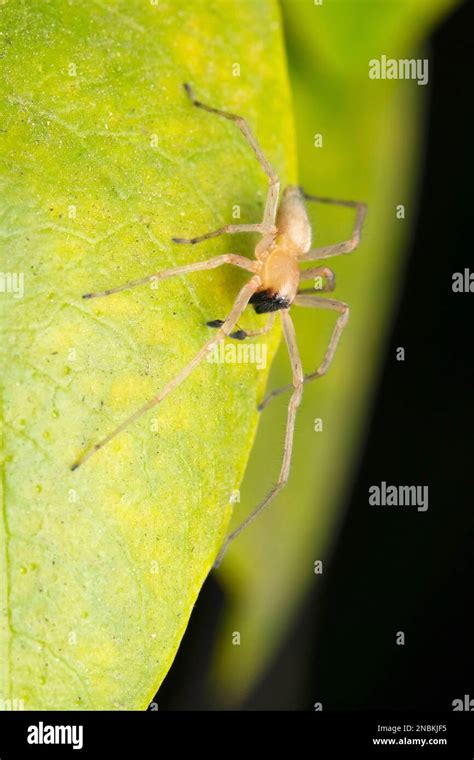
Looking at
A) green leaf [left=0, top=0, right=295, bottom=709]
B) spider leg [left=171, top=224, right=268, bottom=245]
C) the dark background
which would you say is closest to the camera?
green leaf [left=0, top=0, right=295, bottom=709]

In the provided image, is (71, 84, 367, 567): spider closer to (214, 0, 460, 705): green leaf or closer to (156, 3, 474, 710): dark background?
(214, 0, 460, 705): green leaf

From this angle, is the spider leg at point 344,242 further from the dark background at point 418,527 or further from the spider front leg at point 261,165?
the spider front leg at point 261,165

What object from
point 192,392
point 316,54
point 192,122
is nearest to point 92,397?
point 192,392

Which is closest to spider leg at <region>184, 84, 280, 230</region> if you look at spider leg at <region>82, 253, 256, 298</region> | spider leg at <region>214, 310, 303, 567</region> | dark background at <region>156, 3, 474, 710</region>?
spider leg at <region>82, 253, 256, 298</region>

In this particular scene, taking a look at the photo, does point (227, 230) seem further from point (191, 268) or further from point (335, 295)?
point (335, 295)

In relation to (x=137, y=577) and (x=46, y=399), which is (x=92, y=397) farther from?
(x=137, y=577)

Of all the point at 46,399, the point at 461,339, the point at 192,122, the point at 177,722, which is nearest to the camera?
the point at 46,399

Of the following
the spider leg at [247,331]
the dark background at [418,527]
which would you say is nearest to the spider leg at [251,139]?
the spider leg at [247,331]
